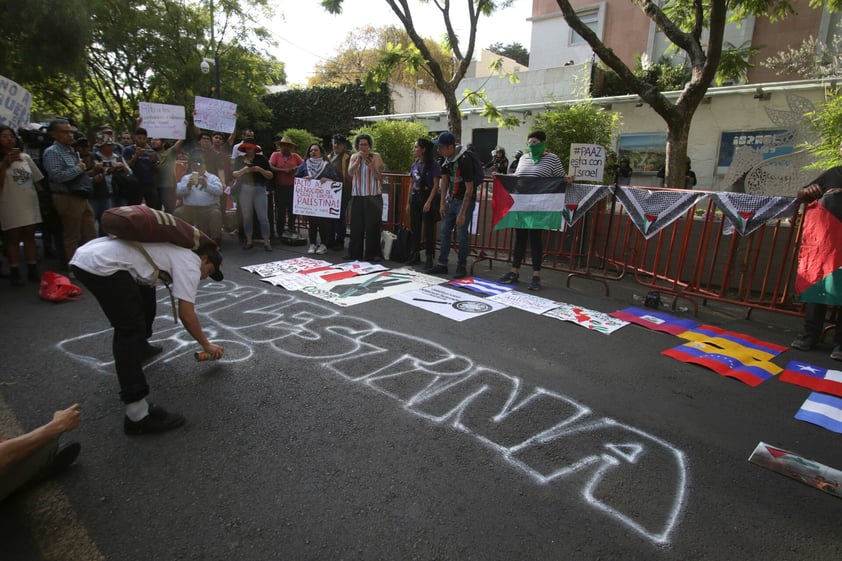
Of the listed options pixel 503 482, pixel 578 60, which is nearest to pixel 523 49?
pixel 578 60

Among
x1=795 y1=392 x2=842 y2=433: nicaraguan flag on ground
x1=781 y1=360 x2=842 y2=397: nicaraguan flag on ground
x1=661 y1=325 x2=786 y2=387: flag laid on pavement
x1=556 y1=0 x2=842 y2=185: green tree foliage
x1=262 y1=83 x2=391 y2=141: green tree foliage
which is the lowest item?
x1=795 y1=392 x2=842 y2=433: nicaraguan flag on ground

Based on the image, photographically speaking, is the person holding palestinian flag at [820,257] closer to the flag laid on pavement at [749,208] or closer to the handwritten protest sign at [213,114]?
the flag laid on pavement at [749,208]

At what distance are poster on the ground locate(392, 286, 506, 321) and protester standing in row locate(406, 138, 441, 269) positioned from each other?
1272 mm

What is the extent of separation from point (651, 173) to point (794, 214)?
9.88m

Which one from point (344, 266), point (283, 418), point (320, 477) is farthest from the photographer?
point (344, 266)

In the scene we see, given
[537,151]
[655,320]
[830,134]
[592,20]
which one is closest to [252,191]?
[537,151]

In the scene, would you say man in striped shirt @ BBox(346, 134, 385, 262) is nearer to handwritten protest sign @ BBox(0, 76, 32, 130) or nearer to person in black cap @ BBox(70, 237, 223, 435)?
handwritten protest sign @ BBox(0, 76, 32, 130)

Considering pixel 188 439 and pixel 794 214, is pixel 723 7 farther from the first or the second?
pixel 188 439

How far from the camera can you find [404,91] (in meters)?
23.2

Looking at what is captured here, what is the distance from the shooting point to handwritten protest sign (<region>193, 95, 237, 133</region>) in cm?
905

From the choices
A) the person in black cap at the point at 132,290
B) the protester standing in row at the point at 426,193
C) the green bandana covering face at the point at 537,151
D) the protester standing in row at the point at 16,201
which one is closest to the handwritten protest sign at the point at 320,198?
the protester standing in row at the point at 426,193

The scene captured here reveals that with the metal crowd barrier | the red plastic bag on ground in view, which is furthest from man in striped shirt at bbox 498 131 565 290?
the red plastic bag on ground

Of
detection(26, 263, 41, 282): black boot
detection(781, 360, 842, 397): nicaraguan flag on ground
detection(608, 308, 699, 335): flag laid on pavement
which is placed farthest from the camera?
detection(26, 263, 41, 282): black boot

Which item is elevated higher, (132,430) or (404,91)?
(404,91)
